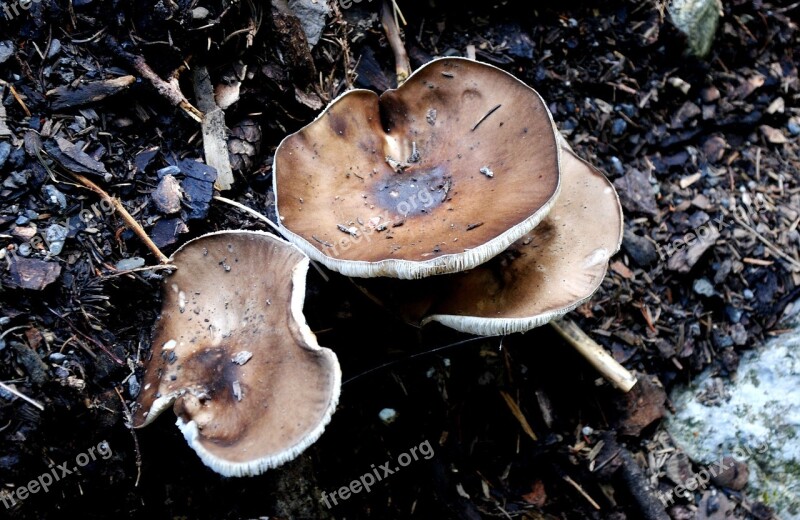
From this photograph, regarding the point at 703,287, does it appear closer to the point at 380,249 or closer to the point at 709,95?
the point at 709,95

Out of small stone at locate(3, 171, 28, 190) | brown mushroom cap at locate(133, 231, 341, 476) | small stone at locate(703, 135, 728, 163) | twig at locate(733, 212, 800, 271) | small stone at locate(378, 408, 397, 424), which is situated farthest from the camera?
small stone at locate(703, 135, 728, 163)

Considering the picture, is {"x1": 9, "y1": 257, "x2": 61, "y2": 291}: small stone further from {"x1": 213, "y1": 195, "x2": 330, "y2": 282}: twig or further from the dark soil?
{"x1": 213, "y1": 195, "x2": 330, "y2": 282}: twig

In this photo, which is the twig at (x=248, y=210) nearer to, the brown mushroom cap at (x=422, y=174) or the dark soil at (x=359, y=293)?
the dark soil at (x=359, y=293)

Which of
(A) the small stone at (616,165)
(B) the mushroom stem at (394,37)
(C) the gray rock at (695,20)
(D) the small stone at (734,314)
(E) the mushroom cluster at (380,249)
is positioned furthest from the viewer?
(C) the gray rock at (695,20)

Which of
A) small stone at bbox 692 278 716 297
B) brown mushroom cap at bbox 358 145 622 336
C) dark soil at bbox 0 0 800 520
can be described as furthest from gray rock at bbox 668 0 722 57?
brown mushroom cap at bbox 358 145 622 336

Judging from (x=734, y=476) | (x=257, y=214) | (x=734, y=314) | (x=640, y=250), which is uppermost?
(x=257, y=214)

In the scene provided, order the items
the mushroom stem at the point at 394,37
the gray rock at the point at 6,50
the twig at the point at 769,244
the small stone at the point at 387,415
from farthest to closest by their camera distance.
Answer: the twig at the point at 769,244, the mushroom stem at the point at 394,37, the small stone at the point at 387,415, the gray rock at the point at 6,50

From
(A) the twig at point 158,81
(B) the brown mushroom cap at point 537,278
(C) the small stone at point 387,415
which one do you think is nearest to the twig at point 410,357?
(C) the small stone at point 387,415

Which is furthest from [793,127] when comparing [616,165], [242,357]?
[242,357]
